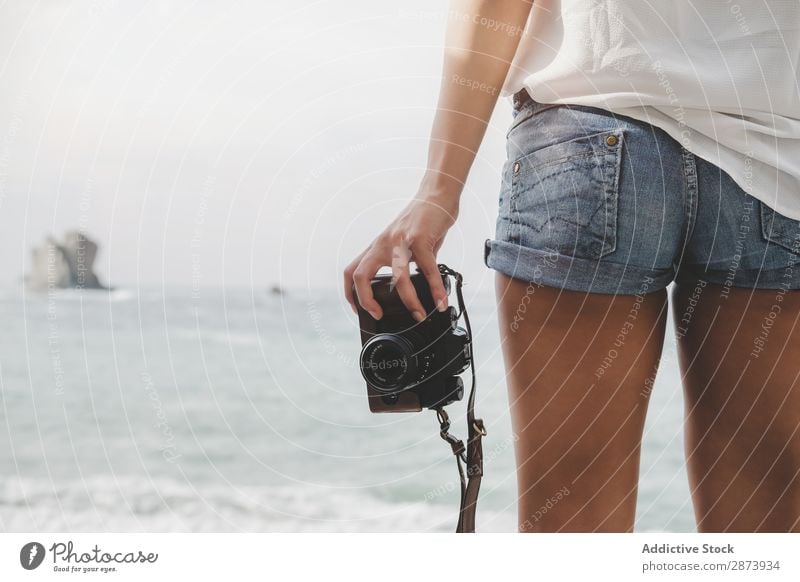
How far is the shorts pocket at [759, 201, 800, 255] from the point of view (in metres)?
0.55

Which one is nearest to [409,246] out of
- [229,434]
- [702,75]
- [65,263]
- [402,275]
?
[402,275]

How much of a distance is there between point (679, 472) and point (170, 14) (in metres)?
3.54

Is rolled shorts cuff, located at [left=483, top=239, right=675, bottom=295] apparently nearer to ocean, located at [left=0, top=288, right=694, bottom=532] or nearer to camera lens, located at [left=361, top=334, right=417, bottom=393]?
camera lens, located at [left=361, top=334, right=417, bottom=393]

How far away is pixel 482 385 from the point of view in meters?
4.39

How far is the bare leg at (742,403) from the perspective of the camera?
59 centimetres

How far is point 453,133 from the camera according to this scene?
1.84ft

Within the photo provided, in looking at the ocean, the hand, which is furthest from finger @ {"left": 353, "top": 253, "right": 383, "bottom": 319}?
the ocean

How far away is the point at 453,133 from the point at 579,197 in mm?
106

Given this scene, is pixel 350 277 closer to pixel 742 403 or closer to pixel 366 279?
pixel 366 279

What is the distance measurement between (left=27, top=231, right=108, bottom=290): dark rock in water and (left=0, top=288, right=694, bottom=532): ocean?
0.27 m

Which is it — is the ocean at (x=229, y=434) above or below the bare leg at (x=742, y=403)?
below
